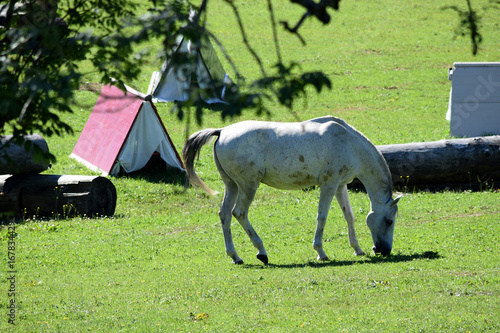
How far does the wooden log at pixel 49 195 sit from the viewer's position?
14.3 meters

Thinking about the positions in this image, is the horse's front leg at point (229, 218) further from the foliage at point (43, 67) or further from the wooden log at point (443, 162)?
the wooden log at point (443, 162)

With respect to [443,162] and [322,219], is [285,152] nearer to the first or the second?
[322,219]

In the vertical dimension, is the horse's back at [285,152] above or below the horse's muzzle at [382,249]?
above

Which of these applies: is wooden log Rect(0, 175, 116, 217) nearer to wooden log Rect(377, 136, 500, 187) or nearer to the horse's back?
the horse's back

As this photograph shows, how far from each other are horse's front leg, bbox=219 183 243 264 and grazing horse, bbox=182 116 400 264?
0.06 feet

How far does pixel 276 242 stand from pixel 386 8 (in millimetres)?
34756

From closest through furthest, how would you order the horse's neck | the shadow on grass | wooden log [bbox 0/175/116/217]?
the shadow on grass → the horse's neck → wooden log [bbox 0/175/116/217]

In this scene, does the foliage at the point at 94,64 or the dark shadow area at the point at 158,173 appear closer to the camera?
the foliage at the point at 94,64

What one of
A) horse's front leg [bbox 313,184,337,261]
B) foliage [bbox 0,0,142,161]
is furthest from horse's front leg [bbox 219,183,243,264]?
foliage [bbox 0,0,142,161]

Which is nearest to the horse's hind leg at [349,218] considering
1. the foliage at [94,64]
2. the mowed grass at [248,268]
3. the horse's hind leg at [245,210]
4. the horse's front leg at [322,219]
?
the mowed grass at [248,268]

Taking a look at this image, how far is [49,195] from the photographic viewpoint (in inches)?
568

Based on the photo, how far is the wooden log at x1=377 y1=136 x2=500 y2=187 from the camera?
15.8 m

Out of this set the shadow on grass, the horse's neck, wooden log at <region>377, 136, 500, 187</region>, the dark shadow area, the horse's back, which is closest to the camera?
the shadow on grass

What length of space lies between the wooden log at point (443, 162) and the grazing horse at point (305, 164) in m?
5.18
